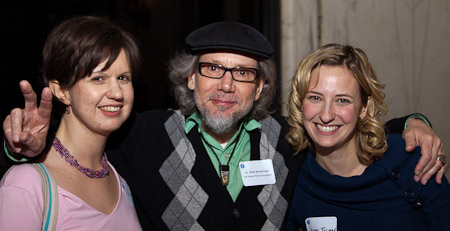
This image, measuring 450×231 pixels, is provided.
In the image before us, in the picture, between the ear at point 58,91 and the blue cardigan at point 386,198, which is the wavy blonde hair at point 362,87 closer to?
the blue cardigan at point 386,198

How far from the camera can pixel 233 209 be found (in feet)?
7.32

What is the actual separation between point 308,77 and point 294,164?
22.5 inches

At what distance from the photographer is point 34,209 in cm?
158

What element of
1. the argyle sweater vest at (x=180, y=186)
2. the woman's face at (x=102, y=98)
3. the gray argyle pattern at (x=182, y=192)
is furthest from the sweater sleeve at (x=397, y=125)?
the woman's face at (x=102, y=98)

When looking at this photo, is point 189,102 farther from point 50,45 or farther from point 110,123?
point 50,45

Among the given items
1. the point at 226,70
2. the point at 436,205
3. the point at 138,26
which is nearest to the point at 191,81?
the point at 226,70

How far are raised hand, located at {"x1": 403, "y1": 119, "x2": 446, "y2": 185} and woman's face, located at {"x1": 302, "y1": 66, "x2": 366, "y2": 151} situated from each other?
0.34 meters

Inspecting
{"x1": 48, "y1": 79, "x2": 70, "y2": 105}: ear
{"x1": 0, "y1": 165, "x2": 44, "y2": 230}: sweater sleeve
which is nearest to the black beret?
{"x1": 48, "y1": 79, "x2": 70, "y2": 105}: ear

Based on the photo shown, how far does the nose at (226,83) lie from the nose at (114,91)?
667mm

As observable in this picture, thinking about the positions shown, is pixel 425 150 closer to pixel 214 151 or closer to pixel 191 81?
pixel 214 151

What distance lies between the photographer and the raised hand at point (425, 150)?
2.21 meters

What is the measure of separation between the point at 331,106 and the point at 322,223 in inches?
27.4

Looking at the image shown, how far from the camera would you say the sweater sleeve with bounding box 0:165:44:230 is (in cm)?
154

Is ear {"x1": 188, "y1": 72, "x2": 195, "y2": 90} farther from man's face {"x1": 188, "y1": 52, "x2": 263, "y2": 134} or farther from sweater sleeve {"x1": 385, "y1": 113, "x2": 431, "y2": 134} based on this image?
sweater sleeve {"x1": 385, "y1": 113, "x2": 431, "y2": 134}
